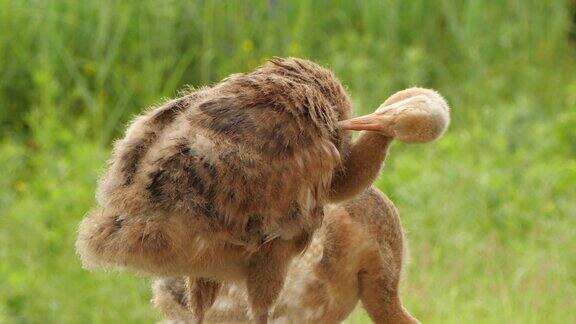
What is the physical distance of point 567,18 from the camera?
29.5 ft

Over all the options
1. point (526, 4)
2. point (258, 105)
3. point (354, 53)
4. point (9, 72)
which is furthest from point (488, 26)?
point (258, 105)

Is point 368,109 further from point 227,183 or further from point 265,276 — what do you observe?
point 227,183

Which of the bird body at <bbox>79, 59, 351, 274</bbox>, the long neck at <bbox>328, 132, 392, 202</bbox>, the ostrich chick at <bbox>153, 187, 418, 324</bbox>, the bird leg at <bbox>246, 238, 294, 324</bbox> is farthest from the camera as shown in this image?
the ostrich chick at <bbox>153, 187, 418, 324</bbox>

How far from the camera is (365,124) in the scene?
12.4 feet

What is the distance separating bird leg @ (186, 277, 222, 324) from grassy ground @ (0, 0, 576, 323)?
6.53ft

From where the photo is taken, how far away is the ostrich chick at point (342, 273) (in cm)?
429

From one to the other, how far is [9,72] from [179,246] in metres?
4.65

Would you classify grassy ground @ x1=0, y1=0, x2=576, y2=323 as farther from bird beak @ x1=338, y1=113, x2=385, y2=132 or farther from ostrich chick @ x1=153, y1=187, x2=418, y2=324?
bird beak @ x1=338, y1=113, x2=385, y2=132

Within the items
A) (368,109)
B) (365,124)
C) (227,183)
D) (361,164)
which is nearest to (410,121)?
(365,124)

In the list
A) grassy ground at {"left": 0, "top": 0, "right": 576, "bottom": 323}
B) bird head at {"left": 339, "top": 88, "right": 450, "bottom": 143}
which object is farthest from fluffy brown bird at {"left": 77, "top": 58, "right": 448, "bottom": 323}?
grassy ground at {"left": 0, "top": 0, "right": 576, "bottom": 323}

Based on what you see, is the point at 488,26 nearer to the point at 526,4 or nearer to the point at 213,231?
the point at 526,4

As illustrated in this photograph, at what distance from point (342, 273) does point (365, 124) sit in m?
0.70

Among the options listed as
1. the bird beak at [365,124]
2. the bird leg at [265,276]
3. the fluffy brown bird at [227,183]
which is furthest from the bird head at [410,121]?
the bird leg at [265,276]

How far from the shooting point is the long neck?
4.00m
